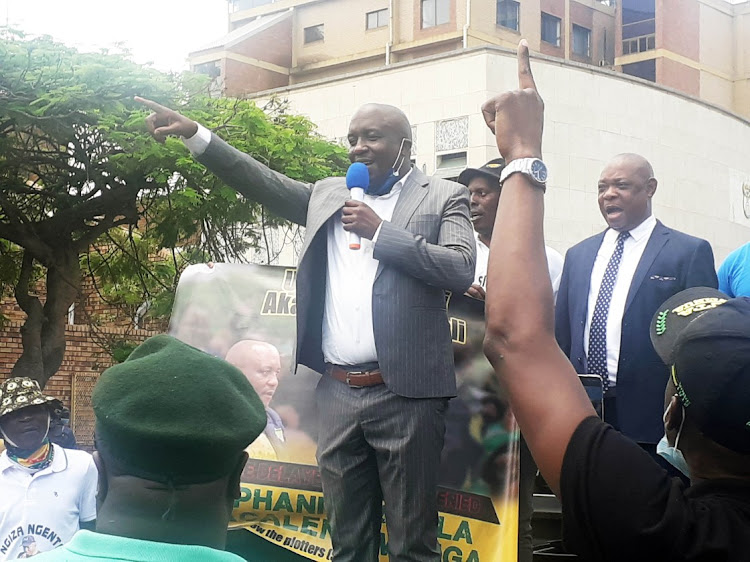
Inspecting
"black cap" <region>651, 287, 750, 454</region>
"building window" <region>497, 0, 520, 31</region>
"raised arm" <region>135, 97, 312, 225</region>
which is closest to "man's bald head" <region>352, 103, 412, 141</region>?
"raised arm" <region>135, 97, 312, 225</region>

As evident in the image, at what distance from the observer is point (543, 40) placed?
4469 cm

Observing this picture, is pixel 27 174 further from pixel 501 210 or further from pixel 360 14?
pixel 360 14

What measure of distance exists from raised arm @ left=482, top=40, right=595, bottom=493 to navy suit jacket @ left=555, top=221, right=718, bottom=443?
300 centimetres

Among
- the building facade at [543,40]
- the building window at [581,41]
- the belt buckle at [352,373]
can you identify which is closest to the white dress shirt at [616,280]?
the belt buckle at [352,373]

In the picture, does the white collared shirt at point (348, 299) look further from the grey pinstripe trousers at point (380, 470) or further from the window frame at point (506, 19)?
the window frame at point (506, 19)

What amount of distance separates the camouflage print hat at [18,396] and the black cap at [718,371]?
533 centimetres

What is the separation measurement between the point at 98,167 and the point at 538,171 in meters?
12.9

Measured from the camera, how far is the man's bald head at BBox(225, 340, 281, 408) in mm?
5449

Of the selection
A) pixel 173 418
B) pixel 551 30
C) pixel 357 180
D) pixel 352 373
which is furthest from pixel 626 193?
pixel 551 30

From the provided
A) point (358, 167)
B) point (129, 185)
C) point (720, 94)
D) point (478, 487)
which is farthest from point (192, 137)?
point (720, 94)

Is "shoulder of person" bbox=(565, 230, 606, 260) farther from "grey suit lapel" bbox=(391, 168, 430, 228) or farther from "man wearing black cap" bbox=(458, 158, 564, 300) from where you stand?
"grey suit lapel" bbox=(391, 168, 430, 228)

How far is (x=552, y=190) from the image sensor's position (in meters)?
27.2

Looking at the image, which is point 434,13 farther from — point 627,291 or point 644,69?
point 627,291

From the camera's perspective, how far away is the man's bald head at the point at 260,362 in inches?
215
